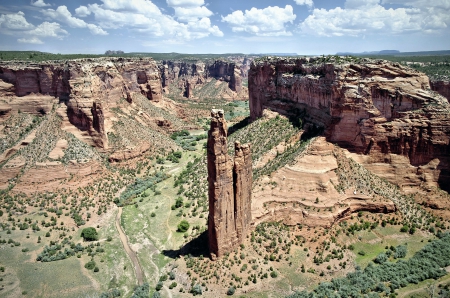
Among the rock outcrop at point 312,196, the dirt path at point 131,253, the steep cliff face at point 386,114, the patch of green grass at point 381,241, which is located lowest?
the dirt path at point 131,253

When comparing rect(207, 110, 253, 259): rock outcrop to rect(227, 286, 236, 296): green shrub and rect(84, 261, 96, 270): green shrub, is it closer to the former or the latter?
rect(227, 286, 236, 296): green shrub

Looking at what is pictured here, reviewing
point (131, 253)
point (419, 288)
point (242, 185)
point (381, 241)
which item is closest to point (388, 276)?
point (419, 288)

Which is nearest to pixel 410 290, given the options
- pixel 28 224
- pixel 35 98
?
pixel 28 224

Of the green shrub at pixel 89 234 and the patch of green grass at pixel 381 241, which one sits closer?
the patch of green grass at pixel 381 241

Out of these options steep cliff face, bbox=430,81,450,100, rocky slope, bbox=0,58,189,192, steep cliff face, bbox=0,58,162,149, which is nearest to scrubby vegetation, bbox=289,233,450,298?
steep cliff face, bbox=430,81,450,100

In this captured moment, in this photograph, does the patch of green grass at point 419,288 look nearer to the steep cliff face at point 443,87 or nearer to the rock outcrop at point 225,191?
the rock outcrop at point 225,191

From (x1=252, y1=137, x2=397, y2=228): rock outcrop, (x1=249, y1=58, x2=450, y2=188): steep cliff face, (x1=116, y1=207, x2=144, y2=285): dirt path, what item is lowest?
(x1=116, y1=207, x2=144, y2=285): dirt path

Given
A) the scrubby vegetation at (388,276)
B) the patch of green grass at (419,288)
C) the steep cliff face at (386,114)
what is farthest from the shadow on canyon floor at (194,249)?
the steep cliff face at (386,114)
